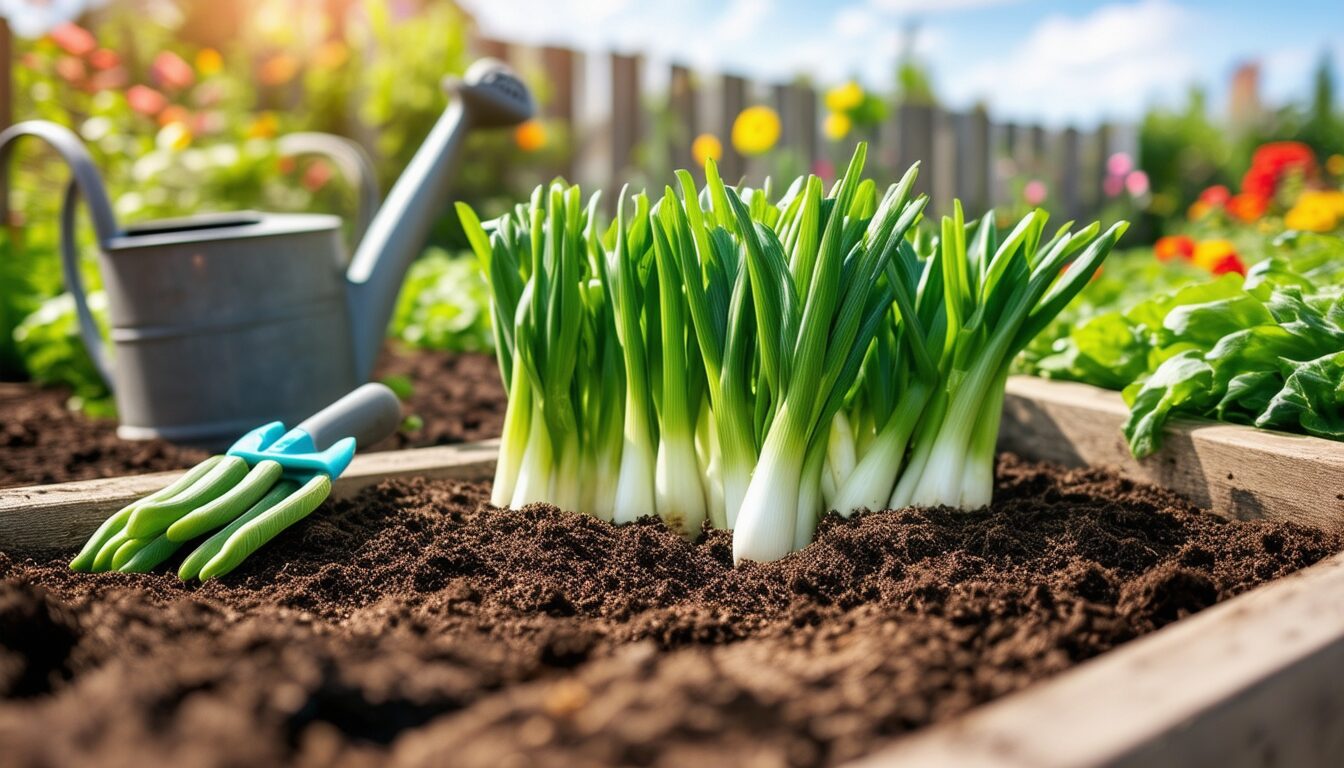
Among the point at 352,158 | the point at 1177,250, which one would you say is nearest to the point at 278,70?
the point at 352,158

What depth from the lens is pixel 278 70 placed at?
5973 millimetres

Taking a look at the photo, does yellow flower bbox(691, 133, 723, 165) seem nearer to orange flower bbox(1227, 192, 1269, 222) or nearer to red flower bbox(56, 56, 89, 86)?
orange flower bbox(1227, 192, 1269, 222)

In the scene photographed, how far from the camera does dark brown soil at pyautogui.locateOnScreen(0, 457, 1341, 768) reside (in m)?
0.65

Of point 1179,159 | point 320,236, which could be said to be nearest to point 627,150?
point 320,236

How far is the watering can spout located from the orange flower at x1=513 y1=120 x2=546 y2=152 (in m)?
3.37

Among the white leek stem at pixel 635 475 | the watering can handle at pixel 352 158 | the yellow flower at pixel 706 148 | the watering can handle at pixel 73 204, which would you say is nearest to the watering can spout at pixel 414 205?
the watering can handle at pixel 352 158

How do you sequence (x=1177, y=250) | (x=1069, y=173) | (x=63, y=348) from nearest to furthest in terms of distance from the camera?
(x=63, y=348), (x=1177, y=250), (x=1069, y=173)

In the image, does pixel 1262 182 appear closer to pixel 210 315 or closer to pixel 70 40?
pixel 210 315

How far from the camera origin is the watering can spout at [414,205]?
2354 millimetres

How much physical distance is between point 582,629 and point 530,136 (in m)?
5.11

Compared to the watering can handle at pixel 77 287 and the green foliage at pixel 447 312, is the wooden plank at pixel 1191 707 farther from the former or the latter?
the green foliage at pixel 447 312

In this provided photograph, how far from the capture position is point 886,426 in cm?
149

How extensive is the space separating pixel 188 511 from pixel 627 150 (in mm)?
5677

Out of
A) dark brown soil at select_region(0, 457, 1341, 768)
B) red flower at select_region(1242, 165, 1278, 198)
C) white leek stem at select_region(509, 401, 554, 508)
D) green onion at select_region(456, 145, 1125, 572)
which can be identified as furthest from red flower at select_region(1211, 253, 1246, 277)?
red flower at select_region(1242, 165, 1278, 198)
